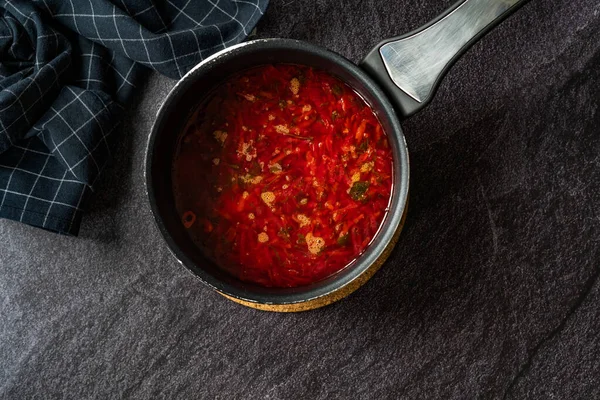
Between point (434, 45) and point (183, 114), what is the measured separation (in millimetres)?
378

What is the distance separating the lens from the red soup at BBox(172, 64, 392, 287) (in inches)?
40.3

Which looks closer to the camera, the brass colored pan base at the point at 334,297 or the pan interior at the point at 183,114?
the pan interior at the point at 183,114

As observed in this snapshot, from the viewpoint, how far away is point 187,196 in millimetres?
1049

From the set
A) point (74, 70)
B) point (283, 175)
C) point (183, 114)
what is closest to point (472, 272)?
point (283, 175)

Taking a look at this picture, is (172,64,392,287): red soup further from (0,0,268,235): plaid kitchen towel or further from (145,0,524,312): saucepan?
(0,0,268,235): plaid kitchen towel

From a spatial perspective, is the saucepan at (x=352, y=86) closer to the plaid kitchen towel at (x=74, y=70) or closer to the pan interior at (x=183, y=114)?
the pan interior at (x=183, y=114)

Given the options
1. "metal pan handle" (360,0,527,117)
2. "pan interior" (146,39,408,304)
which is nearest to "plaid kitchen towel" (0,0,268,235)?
"pan interior" (146,39,408,304)

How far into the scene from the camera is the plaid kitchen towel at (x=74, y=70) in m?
1.13

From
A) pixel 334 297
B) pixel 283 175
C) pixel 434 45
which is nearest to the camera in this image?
pixel 434 45

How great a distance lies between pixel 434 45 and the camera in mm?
933

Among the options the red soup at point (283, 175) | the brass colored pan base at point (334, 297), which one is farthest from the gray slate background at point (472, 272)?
the red soup at point (283, 175)

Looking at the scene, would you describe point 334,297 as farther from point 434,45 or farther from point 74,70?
point 74,70

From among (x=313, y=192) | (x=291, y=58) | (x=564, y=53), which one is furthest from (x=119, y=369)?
(x=564, y=53)

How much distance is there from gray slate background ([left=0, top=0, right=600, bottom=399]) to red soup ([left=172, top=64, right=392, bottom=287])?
16cm
